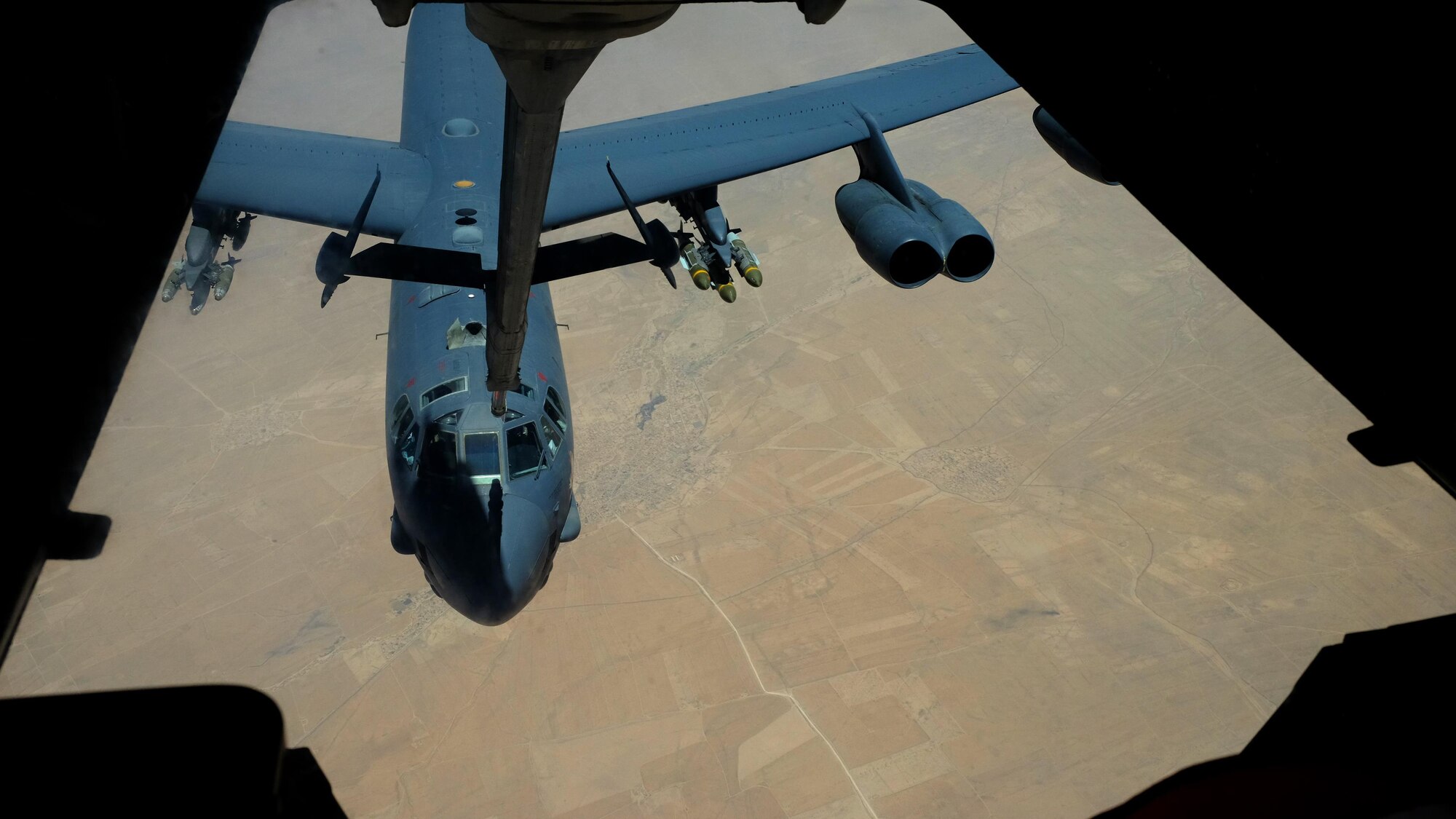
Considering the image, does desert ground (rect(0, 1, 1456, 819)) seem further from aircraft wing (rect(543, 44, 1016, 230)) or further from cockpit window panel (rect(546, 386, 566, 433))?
aircraft wing (rect(543, 44, 1016, 230))

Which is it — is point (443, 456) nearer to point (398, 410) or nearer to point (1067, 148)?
point (398, 410)

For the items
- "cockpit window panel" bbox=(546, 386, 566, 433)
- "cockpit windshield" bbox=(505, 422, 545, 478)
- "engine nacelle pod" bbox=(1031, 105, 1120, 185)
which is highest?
"engine nacelle pod" bbox=(1031, 105, 1120, 185)

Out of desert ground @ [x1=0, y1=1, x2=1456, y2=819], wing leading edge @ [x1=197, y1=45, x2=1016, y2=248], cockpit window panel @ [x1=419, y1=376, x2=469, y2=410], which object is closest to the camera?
cockpit window panel @ [x1=419, y1=376, x2=469, y2=410]

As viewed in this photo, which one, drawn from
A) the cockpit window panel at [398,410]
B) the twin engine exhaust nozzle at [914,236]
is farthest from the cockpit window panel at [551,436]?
the twin engine exhaust nozzle at [914,236]

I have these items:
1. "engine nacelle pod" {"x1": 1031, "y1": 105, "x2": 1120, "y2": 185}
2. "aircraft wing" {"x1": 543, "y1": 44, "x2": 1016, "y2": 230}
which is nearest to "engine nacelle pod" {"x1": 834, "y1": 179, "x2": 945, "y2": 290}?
"aircraft wing" {"x1": 543, "y1": 44, "x2": 1016, "y2": 230}

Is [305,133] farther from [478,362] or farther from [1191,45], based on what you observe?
[1191,45]

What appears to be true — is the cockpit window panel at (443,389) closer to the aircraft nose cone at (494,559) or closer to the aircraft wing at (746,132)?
the aircraft nose cone at (494,559)

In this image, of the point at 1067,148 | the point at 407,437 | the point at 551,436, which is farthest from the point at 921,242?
the point at 407,437
